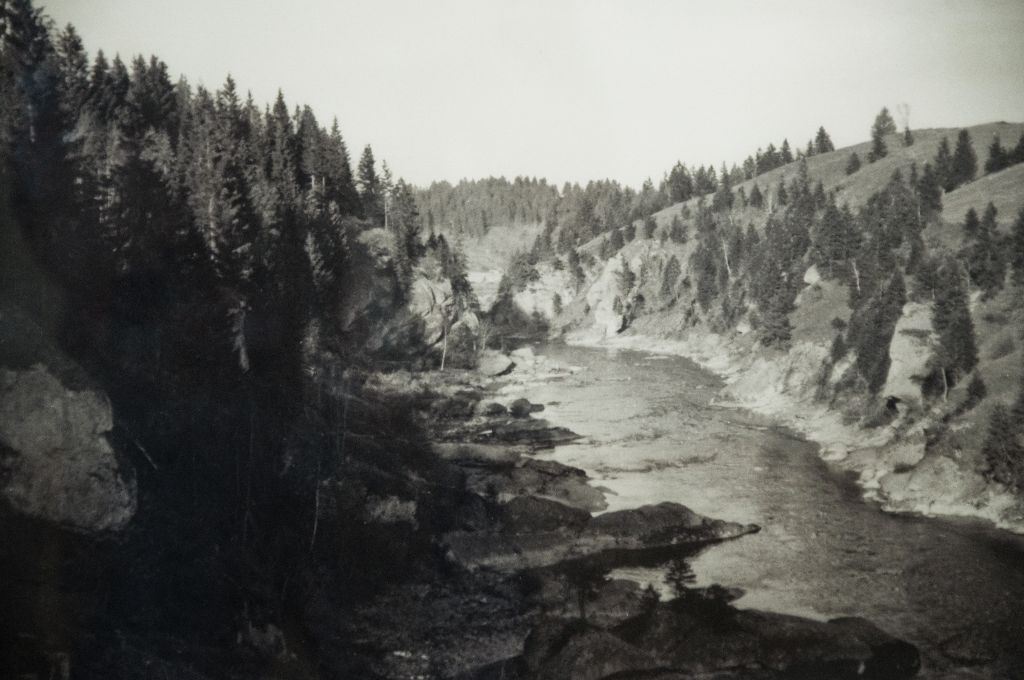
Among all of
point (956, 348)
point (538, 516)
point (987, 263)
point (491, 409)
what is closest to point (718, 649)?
point (538, 516)

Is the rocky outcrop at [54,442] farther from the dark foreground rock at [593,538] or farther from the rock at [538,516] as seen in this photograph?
the rock at [538,516]

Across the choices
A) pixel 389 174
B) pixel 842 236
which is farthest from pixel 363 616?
pixel 389 174

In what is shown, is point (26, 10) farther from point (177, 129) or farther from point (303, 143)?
point (303, 143)

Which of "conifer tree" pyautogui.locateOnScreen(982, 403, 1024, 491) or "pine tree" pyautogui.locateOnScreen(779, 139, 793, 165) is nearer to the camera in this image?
"conifer tree" pyautogui.locateOnScreen(982, 403, 1024, 491)

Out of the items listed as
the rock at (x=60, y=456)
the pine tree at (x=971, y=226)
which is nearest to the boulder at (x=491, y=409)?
the rock at (x=60, y=456)

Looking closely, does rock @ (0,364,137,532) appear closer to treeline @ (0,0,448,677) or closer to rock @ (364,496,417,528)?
treeline @ (0,0,448,677)

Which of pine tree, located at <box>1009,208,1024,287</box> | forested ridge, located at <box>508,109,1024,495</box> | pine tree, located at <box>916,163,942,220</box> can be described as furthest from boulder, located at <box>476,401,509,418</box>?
pine tree, located at <box>916,163,942,220</box>
